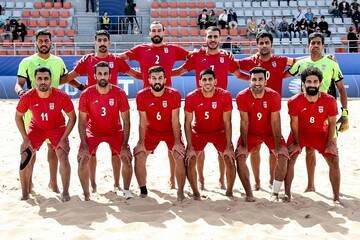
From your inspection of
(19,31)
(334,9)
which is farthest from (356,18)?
(19,31)

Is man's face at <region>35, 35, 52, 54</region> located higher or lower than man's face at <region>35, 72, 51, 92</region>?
higher

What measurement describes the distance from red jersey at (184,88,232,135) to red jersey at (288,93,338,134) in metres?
0.73

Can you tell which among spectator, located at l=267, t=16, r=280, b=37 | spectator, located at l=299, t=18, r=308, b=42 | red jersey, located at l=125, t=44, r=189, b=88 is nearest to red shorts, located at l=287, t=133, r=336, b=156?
red jersey, located at l=125, t=44, r=189, b=88

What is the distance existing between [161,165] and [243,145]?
2272 mm

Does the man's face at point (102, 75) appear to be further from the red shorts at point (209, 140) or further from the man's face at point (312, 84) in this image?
the man's face at point (312, 84)

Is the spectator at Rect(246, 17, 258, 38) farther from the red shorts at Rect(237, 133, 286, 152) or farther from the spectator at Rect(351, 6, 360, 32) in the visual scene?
the red shorts at Rect(237, 133, 286, 152)

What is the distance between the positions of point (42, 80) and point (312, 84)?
2.98 m

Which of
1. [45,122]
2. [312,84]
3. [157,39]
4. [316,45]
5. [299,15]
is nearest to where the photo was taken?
[312,84]

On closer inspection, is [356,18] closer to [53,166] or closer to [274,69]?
[274,69]

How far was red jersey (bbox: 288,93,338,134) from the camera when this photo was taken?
576 centimetres

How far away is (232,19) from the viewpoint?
20.6 meters

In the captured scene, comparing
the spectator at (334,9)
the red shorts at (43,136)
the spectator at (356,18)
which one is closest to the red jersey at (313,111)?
the red shorts at (43,136)

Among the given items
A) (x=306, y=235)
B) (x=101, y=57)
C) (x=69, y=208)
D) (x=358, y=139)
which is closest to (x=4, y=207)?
(x=69, y=208)

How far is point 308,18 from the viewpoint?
65.5ft
